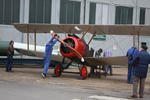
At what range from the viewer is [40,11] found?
27.0 meters

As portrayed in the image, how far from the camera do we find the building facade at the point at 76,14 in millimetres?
26062

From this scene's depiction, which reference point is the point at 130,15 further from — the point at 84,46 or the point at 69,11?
the point at 84,46

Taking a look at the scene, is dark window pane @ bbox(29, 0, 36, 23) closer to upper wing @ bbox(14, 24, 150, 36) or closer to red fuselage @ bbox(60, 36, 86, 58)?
upper wing @ bbox(14, 24, 150, 36)

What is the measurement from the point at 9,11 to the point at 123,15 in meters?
10.2

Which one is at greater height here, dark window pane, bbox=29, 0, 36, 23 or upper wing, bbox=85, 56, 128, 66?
dark window pane, bbox=29, 0, 36, 23

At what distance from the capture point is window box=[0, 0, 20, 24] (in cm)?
2569

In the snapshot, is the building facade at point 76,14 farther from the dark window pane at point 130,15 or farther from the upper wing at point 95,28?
the upper wing at point 95,28

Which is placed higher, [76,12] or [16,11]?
[76,12]

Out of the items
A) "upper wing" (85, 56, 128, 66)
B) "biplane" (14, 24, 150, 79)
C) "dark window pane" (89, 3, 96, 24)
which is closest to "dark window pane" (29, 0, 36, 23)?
"dark window pane" (89, 3, 96, 24)

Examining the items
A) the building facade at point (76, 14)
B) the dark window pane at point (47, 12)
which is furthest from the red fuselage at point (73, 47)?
the dark window pane at point (47, 12)

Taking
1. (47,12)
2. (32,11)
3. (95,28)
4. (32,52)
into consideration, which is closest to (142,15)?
(47,12)

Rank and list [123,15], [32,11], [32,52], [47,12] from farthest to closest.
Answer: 1. [123,15]
2. [47,12]
3. [32,11]
4. [32,52]

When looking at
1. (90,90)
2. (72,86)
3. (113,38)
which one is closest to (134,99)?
(90,90)

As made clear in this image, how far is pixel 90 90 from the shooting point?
13805 mm
